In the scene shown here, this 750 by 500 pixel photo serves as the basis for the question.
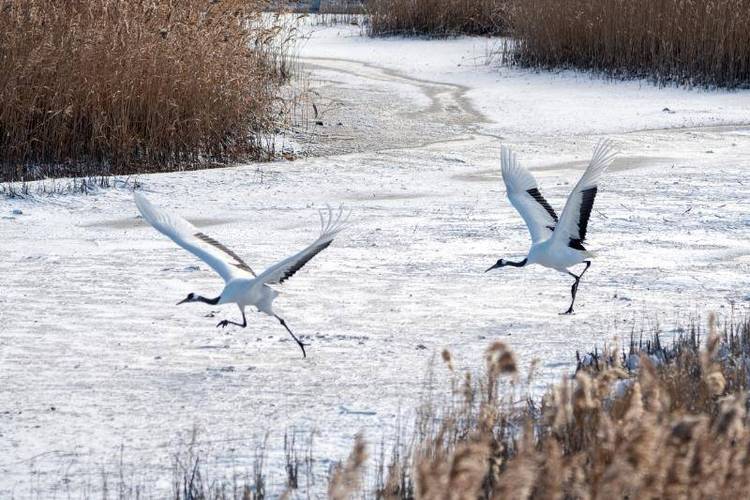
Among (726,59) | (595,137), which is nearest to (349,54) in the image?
(726,59)

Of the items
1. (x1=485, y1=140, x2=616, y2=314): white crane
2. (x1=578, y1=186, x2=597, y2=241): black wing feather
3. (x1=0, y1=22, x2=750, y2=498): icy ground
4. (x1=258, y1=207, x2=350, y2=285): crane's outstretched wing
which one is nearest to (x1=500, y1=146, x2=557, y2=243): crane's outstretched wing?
(x1=485, y1=140, x2=616, y2=314): white crane

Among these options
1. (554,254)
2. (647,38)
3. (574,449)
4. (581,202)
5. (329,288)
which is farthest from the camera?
(647,38)

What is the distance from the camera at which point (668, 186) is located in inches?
389

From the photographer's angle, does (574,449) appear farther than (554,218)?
No

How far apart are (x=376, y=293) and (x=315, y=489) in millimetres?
2836

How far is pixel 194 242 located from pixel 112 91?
5.03m

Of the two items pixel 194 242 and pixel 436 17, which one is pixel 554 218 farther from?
pixel 436 17

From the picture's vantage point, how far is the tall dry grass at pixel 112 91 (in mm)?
10117

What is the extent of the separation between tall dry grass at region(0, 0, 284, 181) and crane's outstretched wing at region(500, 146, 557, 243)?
15.2ft

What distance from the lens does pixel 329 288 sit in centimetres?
695

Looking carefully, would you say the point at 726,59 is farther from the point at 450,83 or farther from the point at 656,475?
the point at 656,475

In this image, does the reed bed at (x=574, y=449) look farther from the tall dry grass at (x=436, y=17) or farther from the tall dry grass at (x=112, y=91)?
the tall dry grass at (x=436, y=17)

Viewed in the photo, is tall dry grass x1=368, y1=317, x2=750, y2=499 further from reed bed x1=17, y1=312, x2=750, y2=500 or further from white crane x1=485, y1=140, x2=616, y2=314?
white crane x1=485, y1=140, x2=616, y2=314

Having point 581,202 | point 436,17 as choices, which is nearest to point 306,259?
point 581,202
